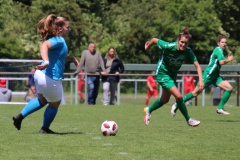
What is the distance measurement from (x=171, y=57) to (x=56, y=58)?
2908 mm

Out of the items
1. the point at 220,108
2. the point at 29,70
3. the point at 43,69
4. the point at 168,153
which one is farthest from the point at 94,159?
the point at 29,70

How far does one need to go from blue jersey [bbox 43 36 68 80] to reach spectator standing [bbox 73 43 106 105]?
1128cm

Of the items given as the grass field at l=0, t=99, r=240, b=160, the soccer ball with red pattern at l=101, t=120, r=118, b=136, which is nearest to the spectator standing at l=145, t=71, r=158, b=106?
the grass field at l=0, t=99, r=240, b=160

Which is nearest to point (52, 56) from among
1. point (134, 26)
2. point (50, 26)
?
point (50, 26)

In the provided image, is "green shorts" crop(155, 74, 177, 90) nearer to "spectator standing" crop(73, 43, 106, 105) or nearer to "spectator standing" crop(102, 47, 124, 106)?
"spectator standing" crop(73, 43, 106, 105)

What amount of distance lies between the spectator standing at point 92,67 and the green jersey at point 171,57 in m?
8.89

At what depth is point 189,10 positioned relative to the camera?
152 feet

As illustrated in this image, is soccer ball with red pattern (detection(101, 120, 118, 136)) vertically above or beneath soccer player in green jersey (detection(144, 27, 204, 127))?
beneath

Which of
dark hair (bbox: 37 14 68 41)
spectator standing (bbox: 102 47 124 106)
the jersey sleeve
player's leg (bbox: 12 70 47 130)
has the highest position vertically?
dark hair (bbox: 37 14 68 41)

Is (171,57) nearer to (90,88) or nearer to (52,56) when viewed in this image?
(52,56)

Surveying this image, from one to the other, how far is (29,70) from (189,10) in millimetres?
24677

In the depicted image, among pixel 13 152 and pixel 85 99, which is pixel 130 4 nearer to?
pixel 85 99

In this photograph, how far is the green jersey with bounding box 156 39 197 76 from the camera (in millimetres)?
12258

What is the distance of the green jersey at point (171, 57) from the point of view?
1226 cm
